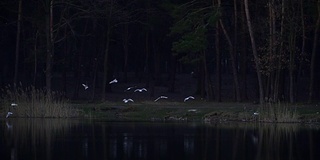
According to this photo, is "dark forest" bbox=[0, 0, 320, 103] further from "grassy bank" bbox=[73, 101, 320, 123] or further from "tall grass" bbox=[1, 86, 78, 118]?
"tall grass" bbox=[1, 86, 78, 118]

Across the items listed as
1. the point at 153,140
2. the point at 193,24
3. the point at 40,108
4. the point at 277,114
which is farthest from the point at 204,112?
the point at 153,140

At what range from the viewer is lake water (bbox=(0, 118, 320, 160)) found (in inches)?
1104

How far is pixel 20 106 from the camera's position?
48.6 metres

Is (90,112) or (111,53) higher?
(111,53)

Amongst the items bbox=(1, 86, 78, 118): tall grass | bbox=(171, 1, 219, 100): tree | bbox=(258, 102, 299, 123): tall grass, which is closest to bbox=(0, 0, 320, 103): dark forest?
bbox=(171, 1, 219, 100): tree

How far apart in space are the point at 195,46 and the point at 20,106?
15.0 meters

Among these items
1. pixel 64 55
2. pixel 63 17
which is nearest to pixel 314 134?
pixel 63 17

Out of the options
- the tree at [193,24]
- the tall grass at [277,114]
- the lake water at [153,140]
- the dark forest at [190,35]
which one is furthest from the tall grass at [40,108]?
the tree at [193,24]

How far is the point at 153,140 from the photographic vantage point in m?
33.6

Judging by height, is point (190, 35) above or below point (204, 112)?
above

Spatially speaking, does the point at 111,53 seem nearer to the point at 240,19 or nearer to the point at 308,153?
the point at 240,19

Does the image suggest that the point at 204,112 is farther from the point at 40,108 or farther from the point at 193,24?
the point at 193,24

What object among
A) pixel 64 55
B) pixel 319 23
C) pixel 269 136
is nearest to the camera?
pixel 269 136

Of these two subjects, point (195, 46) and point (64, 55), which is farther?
point (64, 55)
